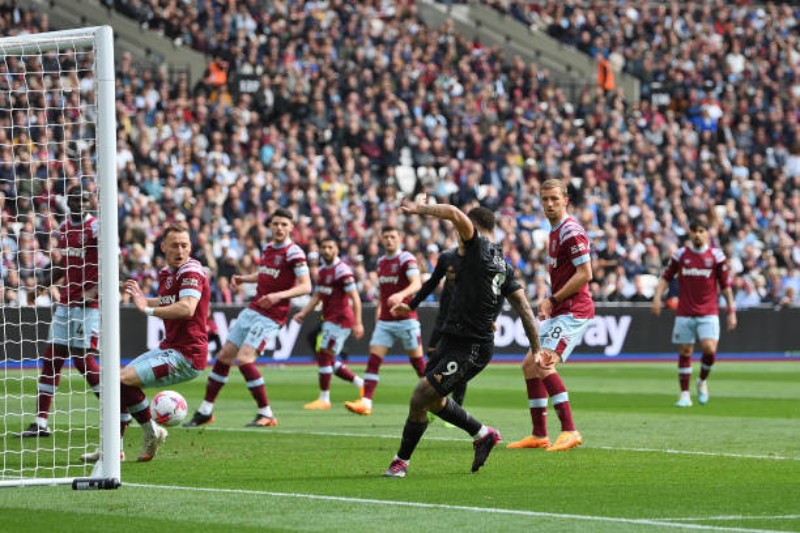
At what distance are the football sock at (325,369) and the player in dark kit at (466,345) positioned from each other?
8.29 metres

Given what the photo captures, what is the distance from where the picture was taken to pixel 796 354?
115 ft

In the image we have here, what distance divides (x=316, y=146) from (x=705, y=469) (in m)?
23.5

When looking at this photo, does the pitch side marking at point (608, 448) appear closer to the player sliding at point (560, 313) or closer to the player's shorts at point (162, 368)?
the player sliding at point (560, 313)

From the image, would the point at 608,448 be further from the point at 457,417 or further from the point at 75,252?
the point at 75,252

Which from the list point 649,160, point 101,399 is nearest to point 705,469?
point 101,399

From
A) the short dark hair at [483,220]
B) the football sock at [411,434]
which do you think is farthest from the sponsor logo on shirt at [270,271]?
the football sock at [411,434]

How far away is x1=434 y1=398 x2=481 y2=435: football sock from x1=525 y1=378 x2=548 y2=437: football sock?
7.87ft

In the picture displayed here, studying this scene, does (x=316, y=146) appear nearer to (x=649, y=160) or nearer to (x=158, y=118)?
(x=158, y=118)

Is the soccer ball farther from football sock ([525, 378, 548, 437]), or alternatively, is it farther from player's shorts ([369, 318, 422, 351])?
player's shorts ([369, 318, 422, 351])

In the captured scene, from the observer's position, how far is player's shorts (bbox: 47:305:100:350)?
15.2 meters

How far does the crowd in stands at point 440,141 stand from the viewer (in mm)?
31406

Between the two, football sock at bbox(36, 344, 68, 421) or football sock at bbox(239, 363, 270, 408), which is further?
football sock at bbox(239, 363, 270, 408)

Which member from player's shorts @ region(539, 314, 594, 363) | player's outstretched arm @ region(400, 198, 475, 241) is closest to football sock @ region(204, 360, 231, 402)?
player's shorts @ region(539, 314, 594, 363)

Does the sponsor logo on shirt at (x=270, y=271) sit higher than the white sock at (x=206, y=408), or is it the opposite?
the sponsor logo on shirt at (x=270, y=271)
